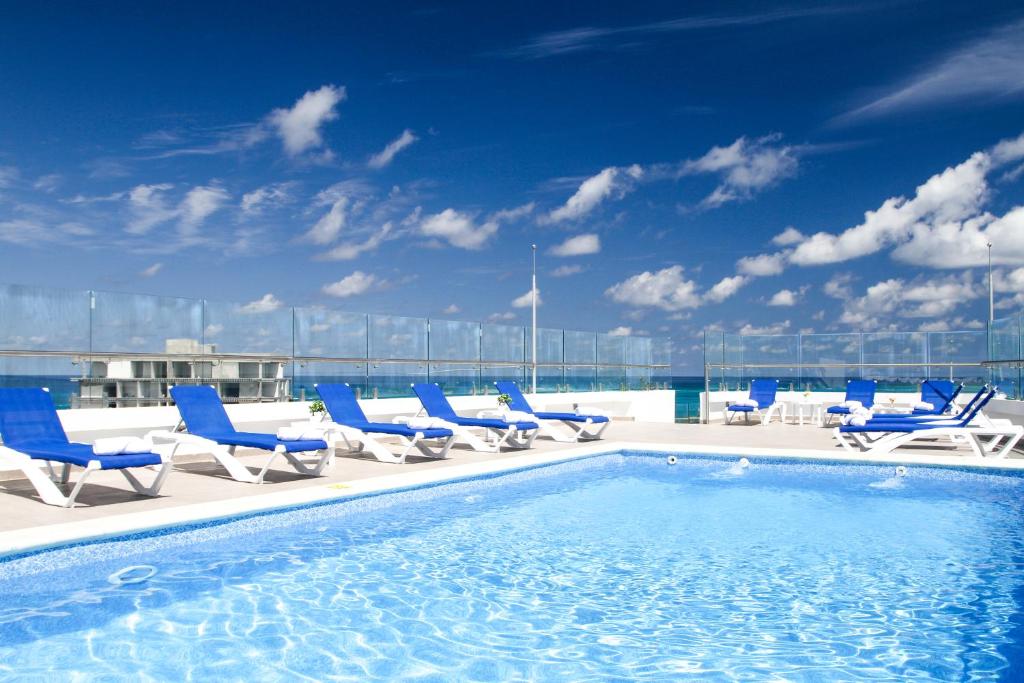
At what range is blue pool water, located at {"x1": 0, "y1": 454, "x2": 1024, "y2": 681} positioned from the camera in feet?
11.5

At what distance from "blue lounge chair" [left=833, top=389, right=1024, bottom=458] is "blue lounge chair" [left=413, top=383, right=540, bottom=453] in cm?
373

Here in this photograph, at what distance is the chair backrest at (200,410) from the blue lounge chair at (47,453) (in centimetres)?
104

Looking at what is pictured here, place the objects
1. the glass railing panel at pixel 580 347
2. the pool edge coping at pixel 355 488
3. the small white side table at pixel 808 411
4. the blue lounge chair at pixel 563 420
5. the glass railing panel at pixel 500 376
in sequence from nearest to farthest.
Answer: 1. the pool edge coping at pixel 355 488
2. the blue lounge chair at pixel 563 420
3. the glass railing panel at pixel 500 376
4. the small white side table at pixel 808 411
5. the glass railing panel at pixel 580 347

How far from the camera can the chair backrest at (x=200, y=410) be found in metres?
7.44

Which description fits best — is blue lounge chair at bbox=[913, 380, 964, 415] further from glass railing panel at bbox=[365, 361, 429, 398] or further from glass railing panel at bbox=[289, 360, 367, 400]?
glass railing panel at bbox=[289, 360, 367, 400]

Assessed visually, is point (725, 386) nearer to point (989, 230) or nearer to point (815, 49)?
point (989, 230)

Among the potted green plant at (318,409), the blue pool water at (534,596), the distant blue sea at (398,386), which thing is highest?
the distant blue sea at (398,386)

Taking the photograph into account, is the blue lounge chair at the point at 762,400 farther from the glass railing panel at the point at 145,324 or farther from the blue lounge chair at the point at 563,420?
the glass railing panel at the point at 145,324

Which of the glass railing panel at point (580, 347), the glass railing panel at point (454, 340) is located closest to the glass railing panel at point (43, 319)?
the glass railing panel at point (454, 340)

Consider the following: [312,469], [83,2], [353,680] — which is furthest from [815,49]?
[353,680]

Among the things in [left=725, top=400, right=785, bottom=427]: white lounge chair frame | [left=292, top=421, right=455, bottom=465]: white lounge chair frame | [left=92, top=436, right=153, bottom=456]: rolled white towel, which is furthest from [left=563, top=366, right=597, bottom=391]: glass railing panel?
[left=92, top=436, right=153, bottom=456]: rolled white towel

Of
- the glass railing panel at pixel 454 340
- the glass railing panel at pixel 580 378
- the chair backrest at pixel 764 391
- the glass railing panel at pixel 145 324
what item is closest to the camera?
the glass railing panel at pixel 145 324

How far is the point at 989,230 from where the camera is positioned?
2039 centimetres

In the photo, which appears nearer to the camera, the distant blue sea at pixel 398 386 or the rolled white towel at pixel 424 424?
the distant blue sea at pixel 398 386
